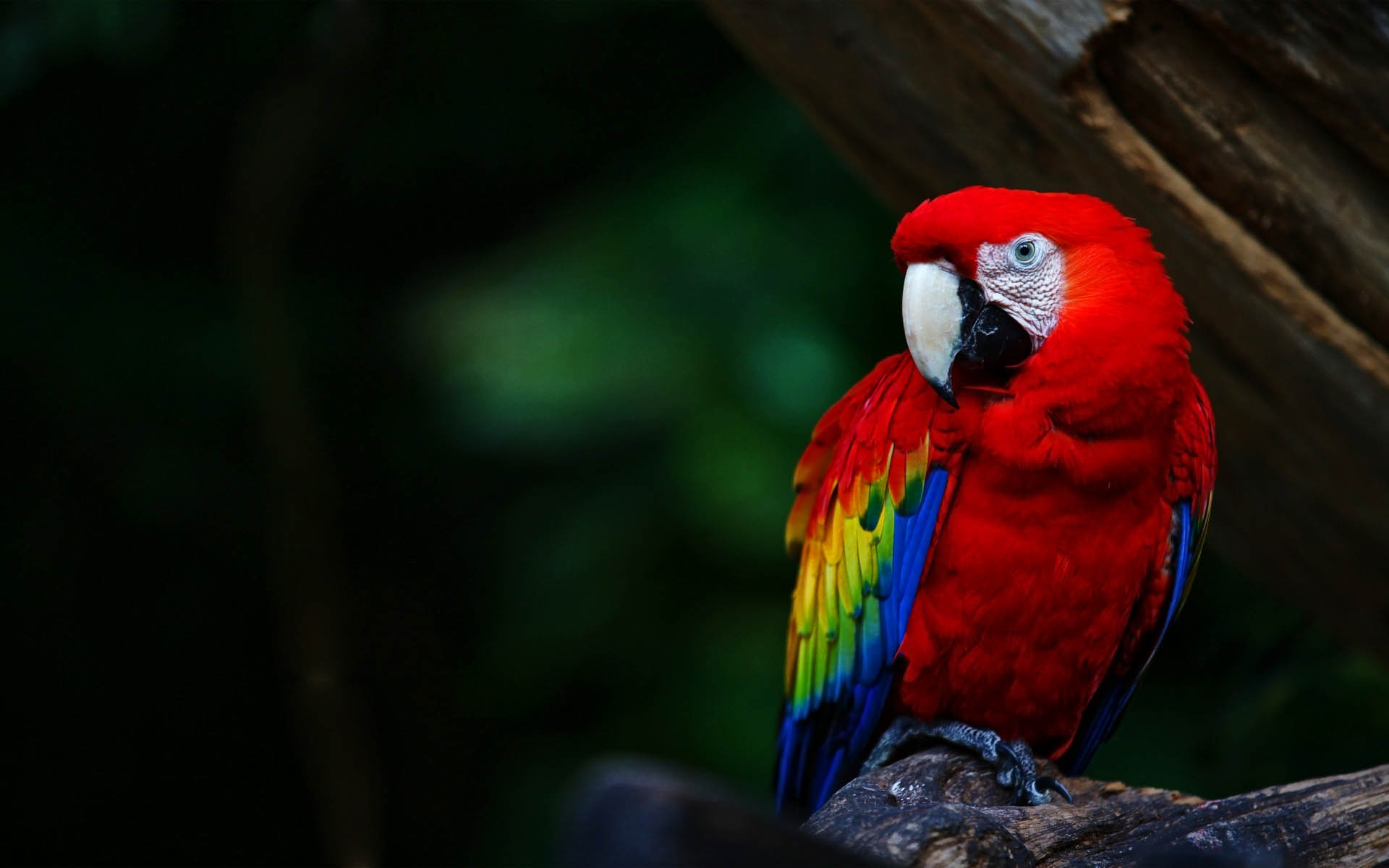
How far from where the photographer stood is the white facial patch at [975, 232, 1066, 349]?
127 centimetres

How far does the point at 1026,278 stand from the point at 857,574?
16.8 inches

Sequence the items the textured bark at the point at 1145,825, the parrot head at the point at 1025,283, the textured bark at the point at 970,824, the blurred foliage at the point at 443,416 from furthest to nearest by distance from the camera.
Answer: the blurred foliage at the point at 443,416 → the parrot head at the point at 1025,283 → the textured bark at the point at 1145,825 → the textured bark at the point at 970,824

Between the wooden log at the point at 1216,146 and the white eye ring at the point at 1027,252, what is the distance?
0.21m

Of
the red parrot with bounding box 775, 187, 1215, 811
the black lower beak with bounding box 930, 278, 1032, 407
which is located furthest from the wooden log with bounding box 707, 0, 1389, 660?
the black lower beak with bounding box 930, 278, 1032, 407

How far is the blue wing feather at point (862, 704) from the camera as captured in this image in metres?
1.38

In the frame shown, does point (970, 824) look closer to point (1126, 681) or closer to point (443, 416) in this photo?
point (1126, 681)

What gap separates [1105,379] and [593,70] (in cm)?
224

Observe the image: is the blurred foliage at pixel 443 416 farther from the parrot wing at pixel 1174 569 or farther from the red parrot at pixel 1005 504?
the red parrot at pixel 1005 504

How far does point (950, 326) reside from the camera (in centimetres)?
128

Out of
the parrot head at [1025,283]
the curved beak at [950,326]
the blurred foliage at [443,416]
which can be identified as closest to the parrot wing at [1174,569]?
the parrot head at [1025,283]

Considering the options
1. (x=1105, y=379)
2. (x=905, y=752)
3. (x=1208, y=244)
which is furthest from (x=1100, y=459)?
(x=905, y=752)

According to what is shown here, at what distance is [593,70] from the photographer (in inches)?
124

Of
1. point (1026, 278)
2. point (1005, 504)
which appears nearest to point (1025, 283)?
point (1026, 278)

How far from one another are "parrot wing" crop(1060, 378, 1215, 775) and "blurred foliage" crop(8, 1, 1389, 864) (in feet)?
3.10
